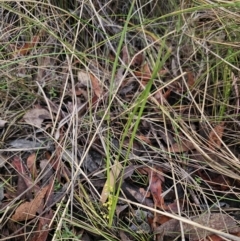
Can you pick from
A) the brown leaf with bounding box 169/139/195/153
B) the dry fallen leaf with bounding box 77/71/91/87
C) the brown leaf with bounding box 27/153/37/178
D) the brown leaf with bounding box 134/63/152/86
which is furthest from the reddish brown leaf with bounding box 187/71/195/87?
the brown leaf with bounding box 27/153/37/178

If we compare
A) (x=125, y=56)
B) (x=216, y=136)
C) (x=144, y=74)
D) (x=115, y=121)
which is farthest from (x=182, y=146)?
(x=125, y=56)

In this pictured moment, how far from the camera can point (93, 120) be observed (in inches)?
54.7

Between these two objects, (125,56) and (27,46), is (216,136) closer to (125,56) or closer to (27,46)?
(125,56)

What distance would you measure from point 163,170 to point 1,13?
0.87 m

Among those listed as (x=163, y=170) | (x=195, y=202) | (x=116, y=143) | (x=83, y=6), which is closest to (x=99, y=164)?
(x=116, y=143)

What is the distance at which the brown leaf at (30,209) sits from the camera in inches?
48.2

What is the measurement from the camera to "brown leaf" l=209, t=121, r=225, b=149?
1356 millimetres

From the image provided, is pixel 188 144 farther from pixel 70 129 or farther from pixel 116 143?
pixel 70 129

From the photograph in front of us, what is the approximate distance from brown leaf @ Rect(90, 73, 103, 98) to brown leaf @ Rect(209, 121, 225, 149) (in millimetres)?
409

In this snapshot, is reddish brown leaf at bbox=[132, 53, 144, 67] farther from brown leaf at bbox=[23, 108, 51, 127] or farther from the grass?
brown leaf at bbox=[23, 108, 51, 127]

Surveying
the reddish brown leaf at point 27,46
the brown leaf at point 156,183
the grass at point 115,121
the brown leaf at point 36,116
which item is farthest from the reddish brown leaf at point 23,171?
the reddish brown leaf at point 27,46

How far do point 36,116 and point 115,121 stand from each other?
268mm

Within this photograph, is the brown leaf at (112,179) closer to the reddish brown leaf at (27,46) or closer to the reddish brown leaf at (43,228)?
the reddish brown leaf at (43,228)

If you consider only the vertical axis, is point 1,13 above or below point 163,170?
above
